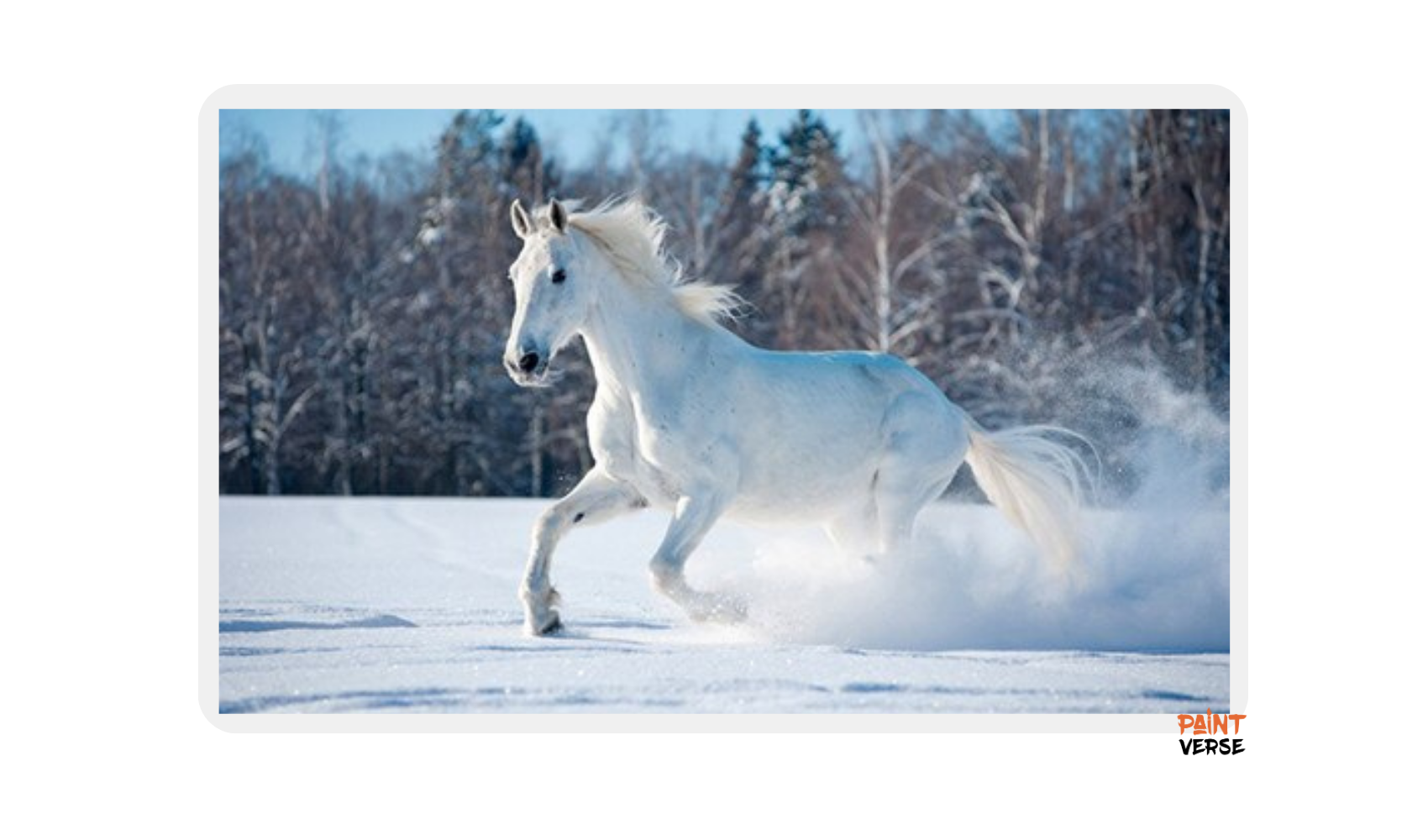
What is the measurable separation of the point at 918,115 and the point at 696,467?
751 inches

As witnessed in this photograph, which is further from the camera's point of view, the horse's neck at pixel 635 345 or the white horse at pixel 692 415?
the horse's neck at pixel 635 345

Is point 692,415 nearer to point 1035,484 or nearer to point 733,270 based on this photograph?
point 1035,484

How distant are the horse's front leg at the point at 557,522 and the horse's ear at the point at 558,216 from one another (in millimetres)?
1059

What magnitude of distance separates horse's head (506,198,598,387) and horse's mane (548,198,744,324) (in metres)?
0.17

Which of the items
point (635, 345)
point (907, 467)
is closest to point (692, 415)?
point (635, 345)

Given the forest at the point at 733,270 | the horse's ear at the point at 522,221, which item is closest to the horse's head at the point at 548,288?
the horse's ear at the point at 522,221

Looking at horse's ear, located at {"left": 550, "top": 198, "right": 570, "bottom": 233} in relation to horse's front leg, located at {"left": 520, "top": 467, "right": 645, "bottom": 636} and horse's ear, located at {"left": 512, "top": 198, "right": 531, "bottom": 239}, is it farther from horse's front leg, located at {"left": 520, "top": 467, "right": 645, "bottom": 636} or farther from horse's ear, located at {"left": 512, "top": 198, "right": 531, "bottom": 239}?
horse's front leg, located at {"left": 520, "top": 467, "right": 645, "bottom": 636}

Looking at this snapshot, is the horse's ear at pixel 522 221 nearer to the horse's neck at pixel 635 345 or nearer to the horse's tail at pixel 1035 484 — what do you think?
the horse's neck at pixel 635 345

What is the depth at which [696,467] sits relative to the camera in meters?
5.63

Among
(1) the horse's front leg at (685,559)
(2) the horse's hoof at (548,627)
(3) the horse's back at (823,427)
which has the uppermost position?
(3) the horse's back at (823,427)

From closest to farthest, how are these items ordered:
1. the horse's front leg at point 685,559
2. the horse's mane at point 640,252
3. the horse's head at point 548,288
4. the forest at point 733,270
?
the horse's head at point 548,288 < the horse's front leg at point 685,559 < the horse's mane at point 640,252 < the forest at point 733,270

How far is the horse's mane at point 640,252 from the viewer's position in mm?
5840

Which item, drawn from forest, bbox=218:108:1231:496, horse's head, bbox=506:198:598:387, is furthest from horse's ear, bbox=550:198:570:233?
forest, bbox=218:108:1231:496
